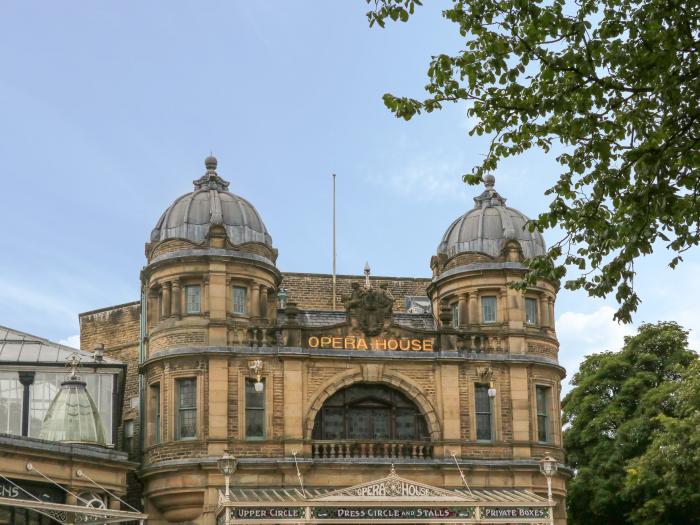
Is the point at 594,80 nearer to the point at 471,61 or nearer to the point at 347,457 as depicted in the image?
the point at 471,61

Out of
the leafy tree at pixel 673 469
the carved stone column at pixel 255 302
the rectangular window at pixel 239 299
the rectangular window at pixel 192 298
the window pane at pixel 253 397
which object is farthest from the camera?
the leafy tree at pixel 673 469

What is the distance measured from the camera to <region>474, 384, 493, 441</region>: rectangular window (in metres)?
41.3

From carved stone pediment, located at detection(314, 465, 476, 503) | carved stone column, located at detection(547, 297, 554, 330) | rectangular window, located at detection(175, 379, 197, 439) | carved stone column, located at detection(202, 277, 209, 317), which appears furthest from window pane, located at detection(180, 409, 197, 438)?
carved stone column, located at detection(547, 297, 554, 330)

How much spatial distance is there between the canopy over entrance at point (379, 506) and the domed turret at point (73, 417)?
4257 millimetres

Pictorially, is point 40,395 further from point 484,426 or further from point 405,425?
point 484,426

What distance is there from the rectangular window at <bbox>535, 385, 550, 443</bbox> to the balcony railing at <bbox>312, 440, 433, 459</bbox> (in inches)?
155

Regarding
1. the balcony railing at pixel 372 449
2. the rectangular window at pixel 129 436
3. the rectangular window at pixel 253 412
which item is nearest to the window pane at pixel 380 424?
the balcony railing at pixel 372 449

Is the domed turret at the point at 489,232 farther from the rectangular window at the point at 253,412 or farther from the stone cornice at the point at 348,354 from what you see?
the rectangular window at the point at 253,412

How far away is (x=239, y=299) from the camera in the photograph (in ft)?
134

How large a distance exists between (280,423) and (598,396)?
18.0 meters

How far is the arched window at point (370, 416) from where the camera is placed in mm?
41312

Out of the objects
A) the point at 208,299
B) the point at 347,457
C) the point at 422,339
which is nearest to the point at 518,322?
the point at 422,339

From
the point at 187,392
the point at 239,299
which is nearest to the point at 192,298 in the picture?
the point at 239,299

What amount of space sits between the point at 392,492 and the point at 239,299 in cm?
805
